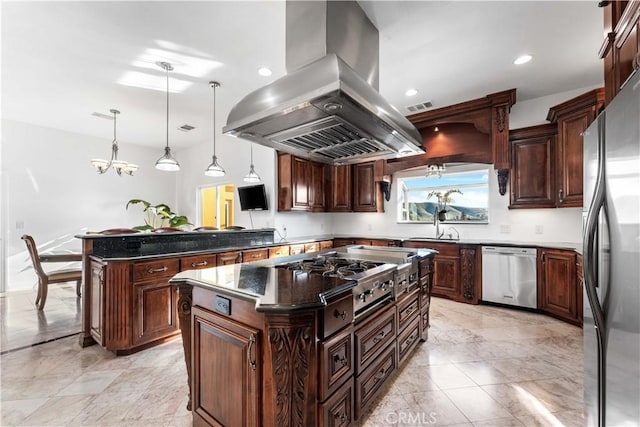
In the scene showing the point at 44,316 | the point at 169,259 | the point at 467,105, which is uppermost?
the point at 467,105

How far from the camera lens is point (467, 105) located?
3.91 m

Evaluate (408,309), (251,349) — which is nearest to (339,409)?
(251,349)

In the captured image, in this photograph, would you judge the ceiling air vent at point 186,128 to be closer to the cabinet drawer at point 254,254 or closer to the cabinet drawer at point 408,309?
the cabinet drawer at point 254,254

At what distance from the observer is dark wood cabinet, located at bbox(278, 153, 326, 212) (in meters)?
4.90

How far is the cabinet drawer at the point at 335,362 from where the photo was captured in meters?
1.27

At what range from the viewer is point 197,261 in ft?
9.91

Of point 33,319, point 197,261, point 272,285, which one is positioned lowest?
point 33,319

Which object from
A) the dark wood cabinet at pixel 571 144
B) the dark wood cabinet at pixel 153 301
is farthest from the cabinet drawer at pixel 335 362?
the dark wood cabinet at pixel 571 144

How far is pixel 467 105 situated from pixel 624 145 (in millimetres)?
3237

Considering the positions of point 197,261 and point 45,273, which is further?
point 45,273

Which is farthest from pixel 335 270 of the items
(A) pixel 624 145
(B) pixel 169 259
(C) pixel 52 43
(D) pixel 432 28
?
(C) pixel 52 43

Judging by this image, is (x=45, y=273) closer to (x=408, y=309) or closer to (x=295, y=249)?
(x=295, y=249)

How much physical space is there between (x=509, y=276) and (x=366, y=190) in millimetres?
2652

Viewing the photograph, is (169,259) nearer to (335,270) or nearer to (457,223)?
(335,270)
